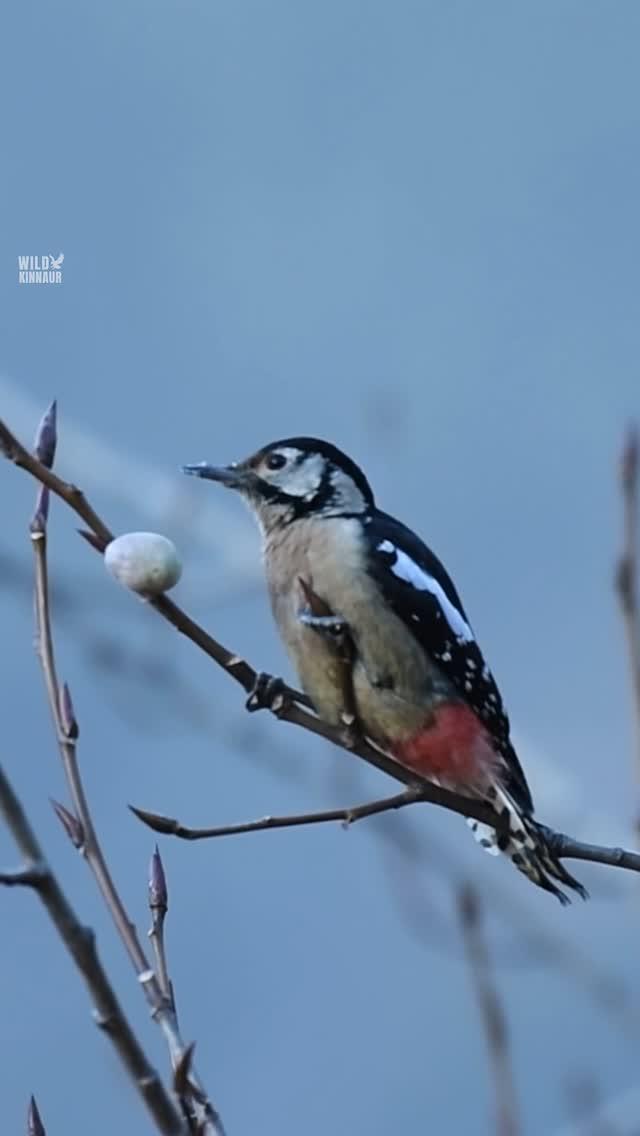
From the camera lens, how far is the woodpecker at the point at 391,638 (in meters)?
2.16

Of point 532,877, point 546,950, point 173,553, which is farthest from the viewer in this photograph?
point 546,950

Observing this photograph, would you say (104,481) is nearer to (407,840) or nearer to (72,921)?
(407,840)

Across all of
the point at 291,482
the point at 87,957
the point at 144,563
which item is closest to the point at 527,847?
the point at 291,482

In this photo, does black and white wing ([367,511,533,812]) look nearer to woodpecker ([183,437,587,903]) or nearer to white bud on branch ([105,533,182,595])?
woodpecker ([183,437,587,903])

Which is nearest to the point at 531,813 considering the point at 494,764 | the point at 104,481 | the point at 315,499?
the point at 494,764

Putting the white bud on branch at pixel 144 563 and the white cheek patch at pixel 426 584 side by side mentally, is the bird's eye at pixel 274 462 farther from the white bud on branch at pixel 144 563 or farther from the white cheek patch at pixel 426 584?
the white bud on branch at pixel 144 563

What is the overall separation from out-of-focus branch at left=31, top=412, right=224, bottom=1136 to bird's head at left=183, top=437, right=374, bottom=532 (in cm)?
109

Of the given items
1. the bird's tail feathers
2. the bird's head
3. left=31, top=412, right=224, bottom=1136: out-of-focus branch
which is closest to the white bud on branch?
left=31, top=412, right=224, bottom=1136: out-of-focus branch

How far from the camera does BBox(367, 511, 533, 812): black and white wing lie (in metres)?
2.22

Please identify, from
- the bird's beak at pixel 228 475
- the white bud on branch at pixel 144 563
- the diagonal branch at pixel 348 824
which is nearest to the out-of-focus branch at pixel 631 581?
the diagonal branch at pixel 348 824

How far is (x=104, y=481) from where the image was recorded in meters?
3.42

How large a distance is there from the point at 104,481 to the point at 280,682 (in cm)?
190

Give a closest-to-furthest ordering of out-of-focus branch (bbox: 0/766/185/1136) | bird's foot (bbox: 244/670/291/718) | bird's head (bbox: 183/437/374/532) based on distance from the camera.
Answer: out-of-focus branch (bbox: 0/766/185/1136), bird's foot (bbox: 244/670/291/718), bird's head (bbox: 183/437/374/532)

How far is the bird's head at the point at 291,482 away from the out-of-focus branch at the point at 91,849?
109 cm
